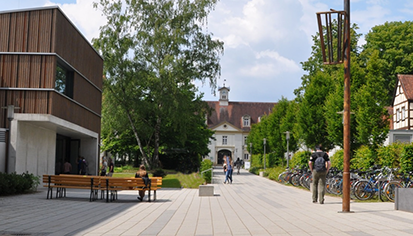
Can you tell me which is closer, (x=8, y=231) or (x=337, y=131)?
(x=8, y=231)

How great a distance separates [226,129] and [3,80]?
72415 millimetres

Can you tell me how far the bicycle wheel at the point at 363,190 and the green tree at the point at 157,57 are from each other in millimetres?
21765

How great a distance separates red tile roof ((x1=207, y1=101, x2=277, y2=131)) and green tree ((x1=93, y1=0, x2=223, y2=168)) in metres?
55.8

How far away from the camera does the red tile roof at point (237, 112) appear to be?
9712 centimetres

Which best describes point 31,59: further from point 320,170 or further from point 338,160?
point 338,160

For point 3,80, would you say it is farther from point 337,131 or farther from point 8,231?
point 337,131

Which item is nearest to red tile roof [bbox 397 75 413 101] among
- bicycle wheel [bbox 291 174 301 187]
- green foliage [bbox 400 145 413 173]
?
bicycle wheel [bbox 291 174 301 187]

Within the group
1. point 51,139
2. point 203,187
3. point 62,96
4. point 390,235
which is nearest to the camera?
point 390,235

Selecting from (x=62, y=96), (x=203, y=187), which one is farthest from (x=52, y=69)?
(x=203, y=187)

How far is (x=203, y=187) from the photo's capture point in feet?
68.2

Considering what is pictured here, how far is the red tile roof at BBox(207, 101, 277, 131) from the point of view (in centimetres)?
9712

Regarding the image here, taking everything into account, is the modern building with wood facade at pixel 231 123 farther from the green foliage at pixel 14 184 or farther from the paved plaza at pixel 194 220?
the paved plaza at pixel 194 220

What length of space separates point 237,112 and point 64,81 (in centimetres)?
7455

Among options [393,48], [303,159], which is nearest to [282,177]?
[303,159]
